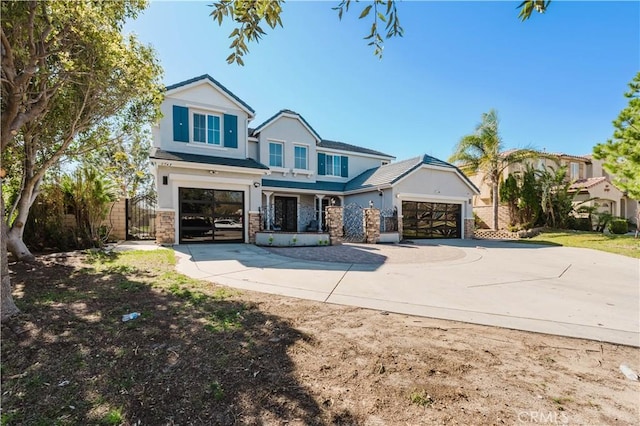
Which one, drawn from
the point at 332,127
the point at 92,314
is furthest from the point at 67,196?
the point at 332,127

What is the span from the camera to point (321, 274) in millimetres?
7352

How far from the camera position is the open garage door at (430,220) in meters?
18.8

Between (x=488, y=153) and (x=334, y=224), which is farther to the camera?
(x=488, y=153)

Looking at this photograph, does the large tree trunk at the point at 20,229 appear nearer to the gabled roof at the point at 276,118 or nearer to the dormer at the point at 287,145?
the dormer at the point at 287,145

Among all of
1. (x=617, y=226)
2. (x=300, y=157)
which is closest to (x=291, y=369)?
(x=300, y=157)

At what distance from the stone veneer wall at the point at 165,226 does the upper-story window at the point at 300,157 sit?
9.17 meters

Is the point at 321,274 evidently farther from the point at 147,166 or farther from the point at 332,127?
the point at 147,166

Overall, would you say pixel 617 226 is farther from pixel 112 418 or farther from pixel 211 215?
pixel 112 418

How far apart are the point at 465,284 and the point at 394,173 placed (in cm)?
1318

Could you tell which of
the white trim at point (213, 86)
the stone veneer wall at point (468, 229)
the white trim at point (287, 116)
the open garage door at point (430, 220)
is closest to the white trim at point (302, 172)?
the white trim at point (287, 116)

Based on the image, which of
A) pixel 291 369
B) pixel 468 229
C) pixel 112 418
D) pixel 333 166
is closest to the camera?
pixel 112 418

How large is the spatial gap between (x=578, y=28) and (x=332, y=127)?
20.5m

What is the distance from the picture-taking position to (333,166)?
21.9 metres

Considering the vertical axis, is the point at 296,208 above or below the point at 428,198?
below
